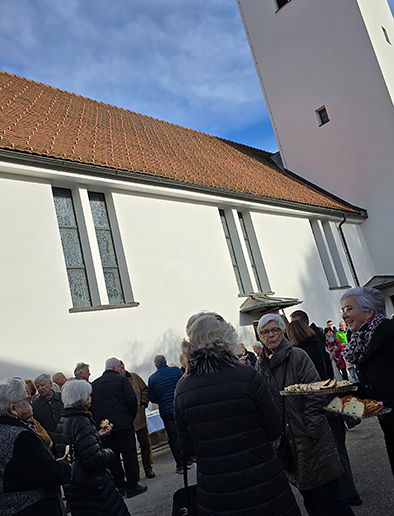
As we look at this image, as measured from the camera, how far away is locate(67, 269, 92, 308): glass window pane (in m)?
9.89

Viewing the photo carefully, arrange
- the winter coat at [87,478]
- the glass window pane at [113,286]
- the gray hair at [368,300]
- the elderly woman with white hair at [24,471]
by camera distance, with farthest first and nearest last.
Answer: the glass window pane at [113,286], the winter coat at [87,478], the gray hair at [368,300], the elderly woman with white hair at [24,471]

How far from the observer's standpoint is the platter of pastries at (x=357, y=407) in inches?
109

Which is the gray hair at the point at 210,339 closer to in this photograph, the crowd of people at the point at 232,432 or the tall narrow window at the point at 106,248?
the crowd of people at the point at 232,432

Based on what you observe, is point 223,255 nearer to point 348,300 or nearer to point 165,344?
point 165,344

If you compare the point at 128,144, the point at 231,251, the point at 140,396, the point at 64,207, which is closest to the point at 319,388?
the point at 140,396

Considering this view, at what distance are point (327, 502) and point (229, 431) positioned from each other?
132 centimetres

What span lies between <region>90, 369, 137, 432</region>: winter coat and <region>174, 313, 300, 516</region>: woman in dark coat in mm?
3575

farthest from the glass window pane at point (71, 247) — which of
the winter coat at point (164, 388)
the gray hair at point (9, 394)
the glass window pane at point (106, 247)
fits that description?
the gray hair at point (9, 394)

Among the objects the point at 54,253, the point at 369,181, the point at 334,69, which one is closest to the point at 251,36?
the point at 334,69

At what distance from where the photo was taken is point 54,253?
9.52 m

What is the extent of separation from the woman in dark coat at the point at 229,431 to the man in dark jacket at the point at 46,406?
13.0ft

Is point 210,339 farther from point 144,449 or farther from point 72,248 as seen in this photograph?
point 72,248

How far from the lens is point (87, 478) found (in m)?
3.60

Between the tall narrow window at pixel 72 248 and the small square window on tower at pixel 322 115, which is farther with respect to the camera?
the small square window on tower at pixel 322 115
